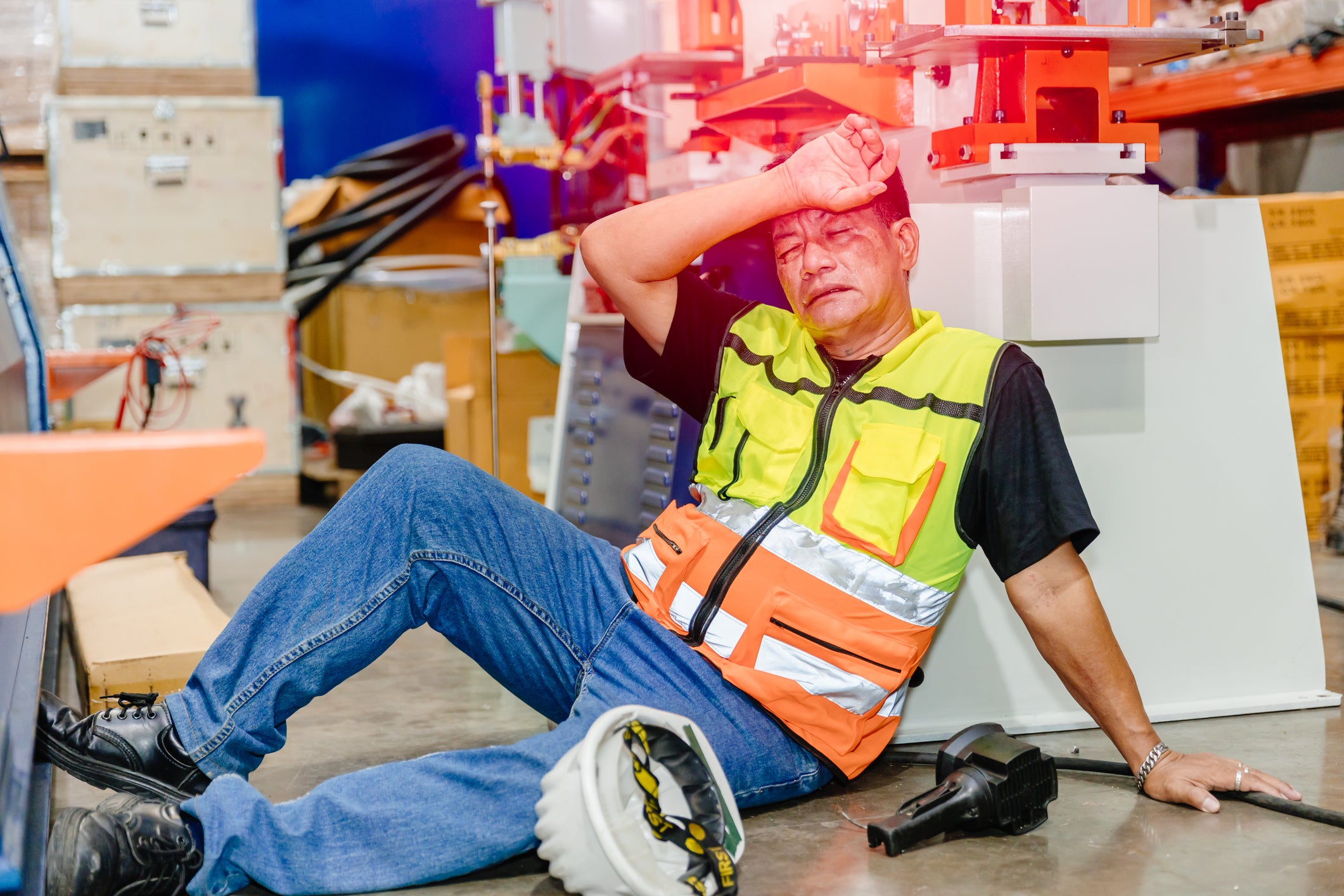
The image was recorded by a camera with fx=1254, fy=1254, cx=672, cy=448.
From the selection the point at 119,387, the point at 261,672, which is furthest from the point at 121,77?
the point at 261,672

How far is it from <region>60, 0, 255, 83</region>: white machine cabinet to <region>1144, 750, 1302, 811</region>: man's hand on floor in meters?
4.39

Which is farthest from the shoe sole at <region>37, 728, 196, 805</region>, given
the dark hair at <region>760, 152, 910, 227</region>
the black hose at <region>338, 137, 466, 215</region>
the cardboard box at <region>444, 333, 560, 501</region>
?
the black hose at <region>338, 137, 466, 215</region>

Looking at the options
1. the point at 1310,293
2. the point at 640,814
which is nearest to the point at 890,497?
the point at 640,814

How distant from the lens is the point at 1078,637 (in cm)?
162

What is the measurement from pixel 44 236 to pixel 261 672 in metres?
3.94

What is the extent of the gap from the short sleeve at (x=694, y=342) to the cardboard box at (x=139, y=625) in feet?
2.95

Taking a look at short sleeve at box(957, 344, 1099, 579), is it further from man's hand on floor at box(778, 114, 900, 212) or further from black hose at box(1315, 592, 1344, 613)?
black hose at box(1315, 592, 1344, 613)

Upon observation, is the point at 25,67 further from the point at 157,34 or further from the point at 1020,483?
the point at 1020,483

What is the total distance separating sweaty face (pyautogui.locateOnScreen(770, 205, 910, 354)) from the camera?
1.71 m

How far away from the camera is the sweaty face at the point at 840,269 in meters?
1.71

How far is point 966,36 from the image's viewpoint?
1834 millimetres

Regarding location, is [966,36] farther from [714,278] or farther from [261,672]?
[261,672]

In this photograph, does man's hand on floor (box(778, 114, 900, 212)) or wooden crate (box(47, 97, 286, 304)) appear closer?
man's hand on floor (box(778, 114, 900, 212))

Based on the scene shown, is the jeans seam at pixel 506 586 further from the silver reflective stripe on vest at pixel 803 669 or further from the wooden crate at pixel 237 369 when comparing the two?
the wooden crate at pixel 237 369
